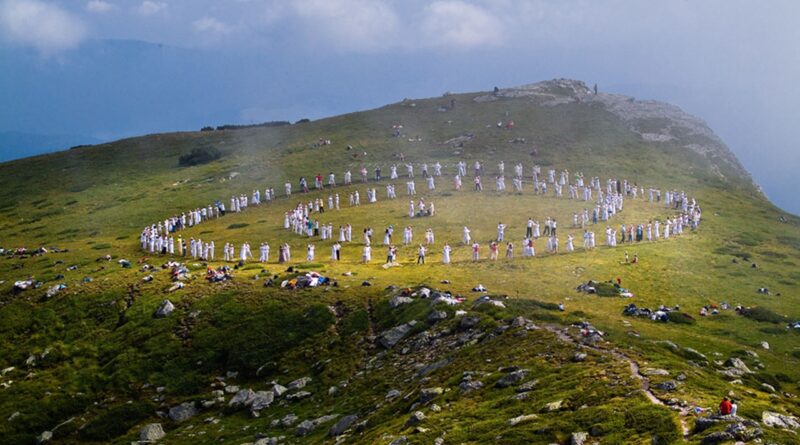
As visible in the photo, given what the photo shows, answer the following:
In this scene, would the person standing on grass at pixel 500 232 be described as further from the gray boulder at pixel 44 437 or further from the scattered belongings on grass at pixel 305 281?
the gray boulder at pixel 44 437

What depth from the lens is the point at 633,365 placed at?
32.8m

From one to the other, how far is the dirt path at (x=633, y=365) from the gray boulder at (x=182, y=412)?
900 inches

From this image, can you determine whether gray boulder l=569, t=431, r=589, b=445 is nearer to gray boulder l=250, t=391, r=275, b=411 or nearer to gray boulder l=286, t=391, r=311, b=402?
gray boulder l=286, t=391, r=311, b=402

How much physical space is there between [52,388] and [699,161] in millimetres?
113487

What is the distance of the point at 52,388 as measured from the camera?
162 feet

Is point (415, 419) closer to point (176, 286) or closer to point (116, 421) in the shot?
point (116, 421)

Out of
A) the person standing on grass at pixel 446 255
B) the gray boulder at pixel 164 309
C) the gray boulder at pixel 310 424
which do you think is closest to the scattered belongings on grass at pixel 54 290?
the gray boulder at pixel 164 309

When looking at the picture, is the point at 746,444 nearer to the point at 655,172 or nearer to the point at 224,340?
the point at 224,340

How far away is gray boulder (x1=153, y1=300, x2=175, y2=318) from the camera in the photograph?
5645cm

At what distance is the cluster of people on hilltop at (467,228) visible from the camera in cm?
7062

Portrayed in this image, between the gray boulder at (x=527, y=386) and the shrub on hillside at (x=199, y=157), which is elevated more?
the shrub on hillside at (x=199, y=157)

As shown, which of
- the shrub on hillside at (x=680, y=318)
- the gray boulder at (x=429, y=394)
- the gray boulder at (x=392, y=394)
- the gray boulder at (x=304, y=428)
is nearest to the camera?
the gray boulder at (x=429, y=394)

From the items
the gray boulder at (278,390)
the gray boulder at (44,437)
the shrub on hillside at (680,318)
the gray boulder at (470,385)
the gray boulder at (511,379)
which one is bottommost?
the gray boulder at (44,437)

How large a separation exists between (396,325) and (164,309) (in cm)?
2057
